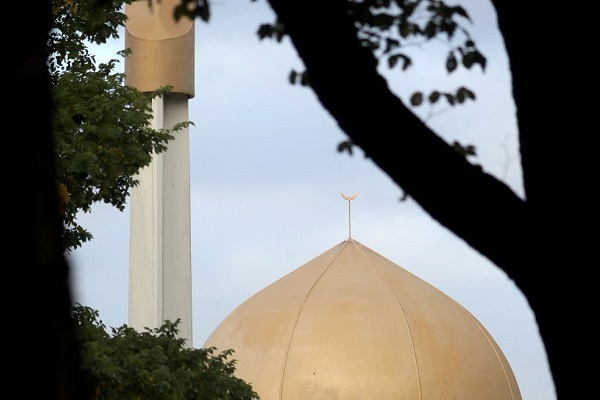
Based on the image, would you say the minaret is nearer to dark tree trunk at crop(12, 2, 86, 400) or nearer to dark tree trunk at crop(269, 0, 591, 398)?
dark tree trunk at crop(269, 0, 591, 398)

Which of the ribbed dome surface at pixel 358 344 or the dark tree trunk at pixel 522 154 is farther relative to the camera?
the ribbed dome surface at pixel 358 344

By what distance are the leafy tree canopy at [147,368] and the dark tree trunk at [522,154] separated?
7.00m

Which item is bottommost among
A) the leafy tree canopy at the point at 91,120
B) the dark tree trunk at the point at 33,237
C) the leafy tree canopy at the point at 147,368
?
the dark tree trunk at the point at 33,237

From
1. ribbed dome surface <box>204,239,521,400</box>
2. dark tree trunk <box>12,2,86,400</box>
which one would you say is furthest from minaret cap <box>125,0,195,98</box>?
dark tree trunk <box>12,2,86,400</box>

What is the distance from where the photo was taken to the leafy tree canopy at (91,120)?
11.0 m

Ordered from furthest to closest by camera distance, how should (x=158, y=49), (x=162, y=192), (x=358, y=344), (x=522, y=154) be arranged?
(x=358, y=344) → (x=162, y=192) → (x=158, y=49) → (x=522, y=154)

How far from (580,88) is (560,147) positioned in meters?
0.14

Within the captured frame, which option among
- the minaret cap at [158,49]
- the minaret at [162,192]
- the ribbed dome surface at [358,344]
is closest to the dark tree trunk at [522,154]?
the minaret at [162,192]

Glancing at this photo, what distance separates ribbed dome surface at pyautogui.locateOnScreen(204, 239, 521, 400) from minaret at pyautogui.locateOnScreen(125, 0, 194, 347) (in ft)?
14.2

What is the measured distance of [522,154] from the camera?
120 inches

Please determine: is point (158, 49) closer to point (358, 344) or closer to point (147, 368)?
point (358, 344)

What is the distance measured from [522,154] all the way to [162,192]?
23.1 m

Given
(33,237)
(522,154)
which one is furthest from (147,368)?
(33,237)

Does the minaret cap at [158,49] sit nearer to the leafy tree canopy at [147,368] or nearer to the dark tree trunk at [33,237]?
the leafy tree canopy at [147,368]
